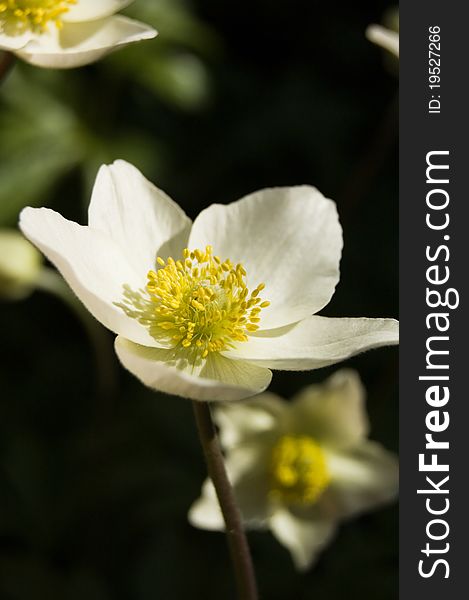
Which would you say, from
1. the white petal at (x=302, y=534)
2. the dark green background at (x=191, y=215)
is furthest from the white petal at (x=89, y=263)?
the dark green background at (x=191, y=215)

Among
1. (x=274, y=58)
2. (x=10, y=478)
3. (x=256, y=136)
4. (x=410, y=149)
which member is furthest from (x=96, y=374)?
(x=274, y=58)

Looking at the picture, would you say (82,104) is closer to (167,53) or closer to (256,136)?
(167,53)

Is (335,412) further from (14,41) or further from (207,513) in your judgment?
(14,41)

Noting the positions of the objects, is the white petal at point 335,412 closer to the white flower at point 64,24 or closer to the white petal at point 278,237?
the white petal at point 278,237

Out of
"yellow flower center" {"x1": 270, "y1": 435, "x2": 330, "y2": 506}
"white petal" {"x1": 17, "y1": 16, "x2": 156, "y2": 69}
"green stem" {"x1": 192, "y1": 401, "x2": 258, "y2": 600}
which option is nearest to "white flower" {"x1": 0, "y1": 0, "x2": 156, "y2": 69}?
"white petal" {"x1": 17, "y1": 16, "x2": 156, "y2": 69}

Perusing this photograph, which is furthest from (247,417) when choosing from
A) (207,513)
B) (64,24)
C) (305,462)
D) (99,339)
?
(64,24)

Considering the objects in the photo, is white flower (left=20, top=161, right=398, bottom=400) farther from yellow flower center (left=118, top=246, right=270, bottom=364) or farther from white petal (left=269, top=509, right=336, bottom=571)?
white petal (left=269, top=509, right=336, bottom=571)
